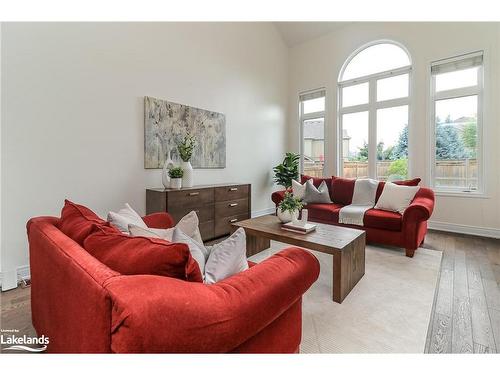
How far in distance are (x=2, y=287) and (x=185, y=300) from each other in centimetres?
253

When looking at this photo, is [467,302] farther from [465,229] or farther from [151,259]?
[465,229]

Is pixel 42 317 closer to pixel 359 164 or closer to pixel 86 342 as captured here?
pixel 86 342

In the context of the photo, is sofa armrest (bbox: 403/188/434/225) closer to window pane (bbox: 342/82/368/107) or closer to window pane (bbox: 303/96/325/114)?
window pane (bbox: 342/82/368/107)

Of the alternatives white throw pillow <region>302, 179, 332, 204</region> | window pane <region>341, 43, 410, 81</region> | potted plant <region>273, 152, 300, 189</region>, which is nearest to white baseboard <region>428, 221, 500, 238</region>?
white throw pillow <region>302, 179, 332, 204</region>

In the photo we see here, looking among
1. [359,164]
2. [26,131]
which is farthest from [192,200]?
[359,164]

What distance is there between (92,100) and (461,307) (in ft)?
12.7

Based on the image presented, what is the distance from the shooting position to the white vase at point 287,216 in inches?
102

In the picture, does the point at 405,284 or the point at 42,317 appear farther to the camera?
the point at 405,284

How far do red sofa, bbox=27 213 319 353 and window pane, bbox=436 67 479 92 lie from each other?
4.43 metres

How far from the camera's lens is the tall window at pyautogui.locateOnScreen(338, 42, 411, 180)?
4.44 metres

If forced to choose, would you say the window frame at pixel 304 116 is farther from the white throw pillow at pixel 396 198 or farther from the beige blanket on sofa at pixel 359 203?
the white throw pillow at pixel 396 198

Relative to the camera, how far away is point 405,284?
87.6 inches

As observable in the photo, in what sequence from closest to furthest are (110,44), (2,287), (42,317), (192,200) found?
(42,317) < (2,287) < (110,44) < (192,200)
